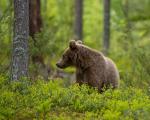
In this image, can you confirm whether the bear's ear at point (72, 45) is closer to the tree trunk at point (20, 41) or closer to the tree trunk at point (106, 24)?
the tree trunk at point (20, 41)

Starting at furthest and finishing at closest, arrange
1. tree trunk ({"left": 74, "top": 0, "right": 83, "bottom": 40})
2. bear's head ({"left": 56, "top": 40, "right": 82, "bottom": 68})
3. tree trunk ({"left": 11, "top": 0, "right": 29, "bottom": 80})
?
tree trunk ({"left": 74, "top": 0, "right": 83, "bottom": 40}) < bear's head ({"left": 56, "top": 40, "right": 82, "bottom": 68}) < tree trunk ({"left": 11, "top": 0, "right": 29, "bottom": 80})

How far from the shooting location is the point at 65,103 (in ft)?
31.4

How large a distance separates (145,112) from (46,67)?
29.7 ft

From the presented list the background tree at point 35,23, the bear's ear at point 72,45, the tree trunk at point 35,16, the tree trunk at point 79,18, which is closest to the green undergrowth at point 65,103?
the bear's ear at point 72,45

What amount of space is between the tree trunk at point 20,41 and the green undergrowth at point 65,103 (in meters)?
0.29

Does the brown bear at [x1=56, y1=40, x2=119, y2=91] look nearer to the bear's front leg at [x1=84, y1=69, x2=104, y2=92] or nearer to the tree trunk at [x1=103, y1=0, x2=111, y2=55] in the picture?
the bear's front leg at [x1=84, y1=69, x2=104, y2=92]

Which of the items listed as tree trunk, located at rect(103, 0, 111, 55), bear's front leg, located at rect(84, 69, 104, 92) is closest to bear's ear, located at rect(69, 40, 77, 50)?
bear's front leg, located at rect(84, 69, 104, 92)

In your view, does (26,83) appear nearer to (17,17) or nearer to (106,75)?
(17,17)

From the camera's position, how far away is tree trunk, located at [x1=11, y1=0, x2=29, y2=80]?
405 inches

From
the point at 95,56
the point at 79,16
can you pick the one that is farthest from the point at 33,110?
the point at 79,16

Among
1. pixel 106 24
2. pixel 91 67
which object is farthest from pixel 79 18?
pixel 91 67

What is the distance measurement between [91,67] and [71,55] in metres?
0.63

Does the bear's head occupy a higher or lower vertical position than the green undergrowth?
higher

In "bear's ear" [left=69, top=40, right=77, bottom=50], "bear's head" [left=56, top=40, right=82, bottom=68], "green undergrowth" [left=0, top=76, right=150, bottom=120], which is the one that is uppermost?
"bear's ear" [left=69, top=40, right=77, bottom=50]
